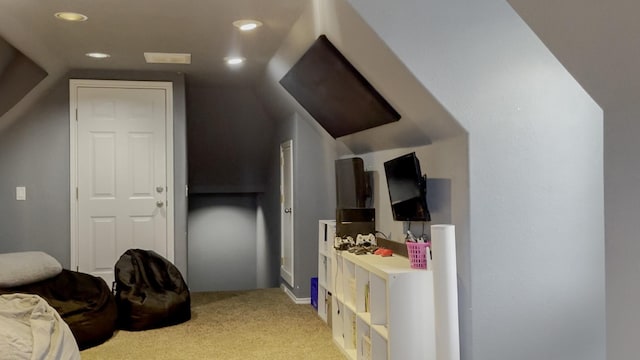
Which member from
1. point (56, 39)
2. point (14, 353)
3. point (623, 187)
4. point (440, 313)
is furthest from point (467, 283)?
point (56, 39)

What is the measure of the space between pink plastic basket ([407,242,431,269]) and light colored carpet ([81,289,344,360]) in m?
1.04

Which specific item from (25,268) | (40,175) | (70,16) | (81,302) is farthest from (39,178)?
(70,16)

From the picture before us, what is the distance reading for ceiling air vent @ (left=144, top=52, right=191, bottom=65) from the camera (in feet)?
15.0

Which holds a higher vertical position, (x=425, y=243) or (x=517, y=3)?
(x=517, y=3)

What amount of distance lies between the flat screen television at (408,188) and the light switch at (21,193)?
3384 mm

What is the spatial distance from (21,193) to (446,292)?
157 inches

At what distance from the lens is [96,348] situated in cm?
402

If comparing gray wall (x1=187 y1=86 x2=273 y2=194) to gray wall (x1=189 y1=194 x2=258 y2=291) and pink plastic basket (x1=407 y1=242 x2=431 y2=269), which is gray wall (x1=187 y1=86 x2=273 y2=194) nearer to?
gray wall (x1=189 y1=194 x2=258 y2=291)

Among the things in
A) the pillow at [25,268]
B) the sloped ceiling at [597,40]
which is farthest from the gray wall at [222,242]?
the sloped ceiling at [597,40]

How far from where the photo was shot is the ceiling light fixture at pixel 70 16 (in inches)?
136

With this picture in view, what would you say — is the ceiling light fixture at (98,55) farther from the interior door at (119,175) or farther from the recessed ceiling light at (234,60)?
the recessed ceiling light at (234,60)

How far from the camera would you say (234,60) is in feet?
15.4

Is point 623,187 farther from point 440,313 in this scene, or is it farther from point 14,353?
point 14,353

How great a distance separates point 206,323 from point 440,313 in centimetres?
241
